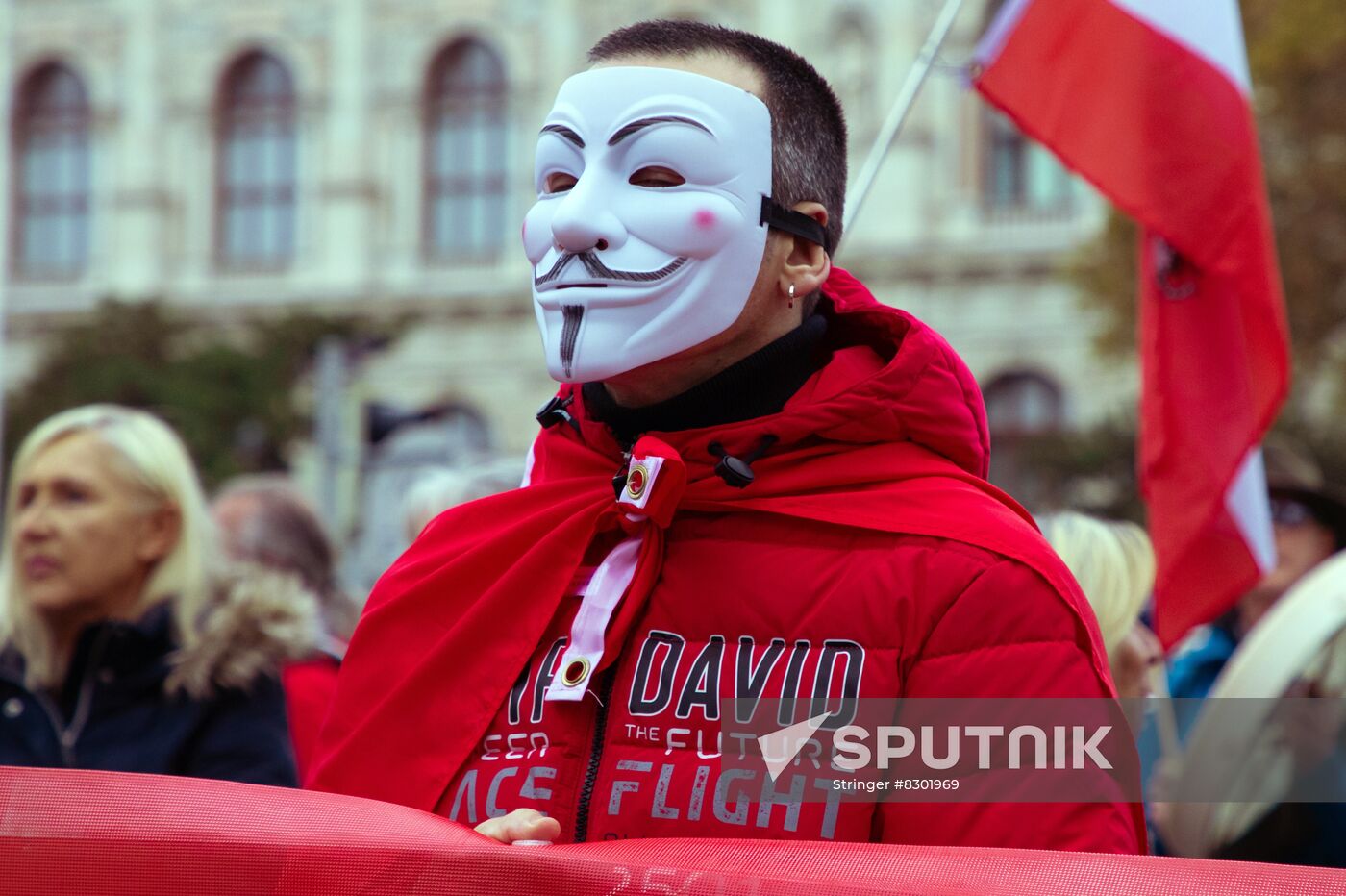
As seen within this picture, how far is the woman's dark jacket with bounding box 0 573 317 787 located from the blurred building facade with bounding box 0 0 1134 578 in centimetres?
2270

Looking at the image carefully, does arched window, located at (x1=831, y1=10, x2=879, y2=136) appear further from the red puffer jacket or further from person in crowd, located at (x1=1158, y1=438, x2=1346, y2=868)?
the red puffer jacket

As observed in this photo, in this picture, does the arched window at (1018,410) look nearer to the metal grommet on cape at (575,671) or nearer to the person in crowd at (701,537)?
the person in crowd at (701,537)

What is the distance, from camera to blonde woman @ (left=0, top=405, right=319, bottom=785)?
124 inches

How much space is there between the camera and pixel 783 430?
1.92m

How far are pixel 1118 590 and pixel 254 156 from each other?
26746 millimetres

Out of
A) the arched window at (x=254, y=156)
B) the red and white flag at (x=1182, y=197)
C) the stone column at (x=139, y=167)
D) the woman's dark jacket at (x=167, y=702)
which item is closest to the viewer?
the woman's dark jacket at (x=167, y=702)

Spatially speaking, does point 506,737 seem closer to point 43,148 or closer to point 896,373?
point 896,373

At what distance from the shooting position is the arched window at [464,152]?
28078 millimetres

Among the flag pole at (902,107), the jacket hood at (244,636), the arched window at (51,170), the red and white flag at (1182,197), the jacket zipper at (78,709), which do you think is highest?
the flag pole at (902,107)

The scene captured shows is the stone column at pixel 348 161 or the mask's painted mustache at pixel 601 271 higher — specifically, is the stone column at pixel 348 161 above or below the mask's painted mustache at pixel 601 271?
below

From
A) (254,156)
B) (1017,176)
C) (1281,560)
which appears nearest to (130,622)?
(1281,560)

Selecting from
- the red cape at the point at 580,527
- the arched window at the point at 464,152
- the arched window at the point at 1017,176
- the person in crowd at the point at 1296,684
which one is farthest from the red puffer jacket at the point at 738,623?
the arched window at the point at 464,152

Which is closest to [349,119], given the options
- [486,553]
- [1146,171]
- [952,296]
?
[952,296]

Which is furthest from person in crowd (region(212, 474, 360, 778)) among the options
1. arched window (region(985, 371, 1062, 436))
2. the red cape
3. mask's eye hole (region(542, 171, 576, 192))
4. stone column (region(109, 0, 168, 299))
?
stone column (region(109, 0, 168, 299))
